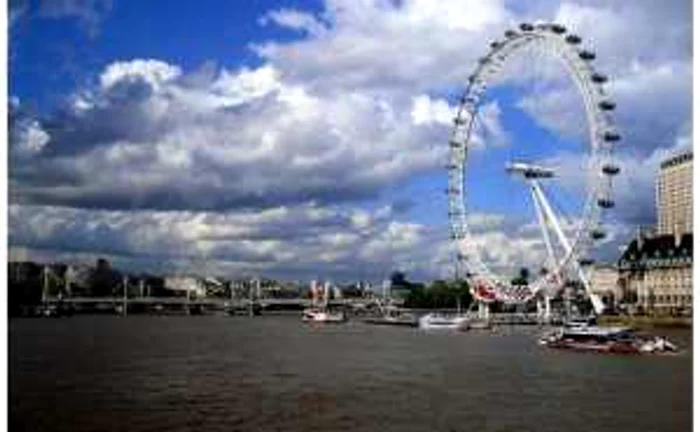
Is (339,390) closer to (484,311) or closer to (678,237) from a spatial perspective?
(678,237)

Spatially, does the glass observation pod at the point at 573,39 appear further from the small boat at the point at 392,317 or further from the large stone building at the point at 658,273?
the small boat at the point at 392,317

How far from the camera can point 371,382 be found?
27.3ft

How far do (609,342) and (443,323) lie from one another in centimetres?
911

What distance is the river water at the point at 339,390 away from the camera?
5996 millimetres

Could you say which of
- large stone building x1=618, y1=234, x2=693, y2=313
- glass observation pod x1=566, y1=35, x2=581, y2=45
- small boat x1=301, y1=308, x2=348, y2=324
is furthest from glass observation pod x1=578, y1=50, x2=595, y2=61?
small boat x1=301, y1=308, x2=348, y2=324

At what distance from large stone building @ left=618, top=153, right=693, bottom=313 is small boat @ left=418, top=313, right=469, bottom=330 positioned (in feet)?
9.15

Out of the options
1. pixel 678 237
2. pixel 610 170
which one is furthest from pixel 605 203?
pixel 678 237

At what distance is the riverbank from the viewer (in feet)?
56.0

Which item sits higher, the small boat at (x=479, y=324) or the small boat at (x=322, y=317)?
the small boat at (x=479, y=324)

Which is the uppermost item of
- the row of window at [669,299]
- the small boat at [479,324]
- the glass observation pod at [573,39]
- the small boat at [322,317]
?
the glass observation pod at [573,39]

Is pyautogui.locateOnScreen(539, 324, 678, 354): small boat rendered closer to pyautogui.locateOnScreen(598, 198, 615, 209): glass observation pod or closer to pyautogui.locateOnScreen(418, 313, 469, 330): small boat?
pyautogui.locateOnScreen(598, 198, 615, 209): glass observation pod

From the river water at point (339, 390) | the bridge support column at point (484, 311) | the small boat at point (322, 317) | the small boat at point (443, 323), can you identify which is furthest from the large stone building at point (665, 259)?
the small boat at point (322, 317)

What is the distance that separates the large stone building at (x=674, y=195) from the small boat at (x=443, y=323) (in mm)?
3534

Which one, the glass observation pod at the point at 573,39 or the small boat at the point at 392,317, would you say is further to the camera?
the small boat at the point at 392,317
